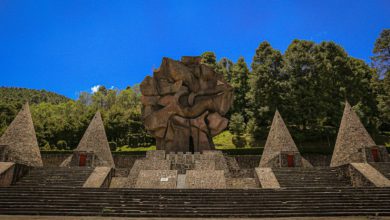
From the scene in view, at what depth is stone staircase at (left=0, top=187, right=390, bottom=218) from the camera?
Answer: 1057 cm

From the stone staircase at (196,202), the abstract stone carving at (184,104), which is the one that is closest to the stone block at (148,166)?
the abstract stone carving at (184,104)

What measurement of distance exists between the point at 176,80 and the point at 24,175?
10.5 metres

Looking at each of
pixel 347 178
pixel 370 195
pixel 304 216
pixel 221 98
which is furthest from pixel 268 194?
pixel 221 98

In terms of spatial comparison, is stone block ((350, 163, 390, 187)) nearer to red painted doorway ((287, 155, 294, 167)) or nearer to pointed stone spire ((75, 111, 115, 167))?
red painted doorway ((287, 155, 294, 167))

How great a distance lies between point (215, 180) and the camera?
1547 cm

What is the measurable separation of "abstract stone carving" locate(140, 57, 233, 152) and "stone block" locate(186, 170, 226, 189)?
4.92 m

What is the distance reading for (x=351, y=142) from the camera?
1897 cm

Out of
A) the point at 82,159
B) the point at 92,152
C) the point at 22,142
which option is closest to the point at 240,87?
the point at 92,152

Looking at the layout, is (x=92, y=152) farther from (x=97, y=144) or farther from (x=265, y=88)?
(x=265, y=88)

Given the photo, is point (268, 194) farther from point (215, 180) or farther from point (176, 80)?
point (176, 80)

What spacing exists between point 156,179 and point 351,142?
11476mm

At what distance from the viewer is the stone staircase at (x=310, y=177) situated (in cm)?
1526

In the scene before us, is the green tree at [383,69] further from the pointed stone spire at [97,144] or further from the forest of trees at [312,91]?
the pointed stone spire at [97,144]

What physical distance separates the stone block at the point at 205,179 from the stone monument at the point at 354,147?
25.0 feet
